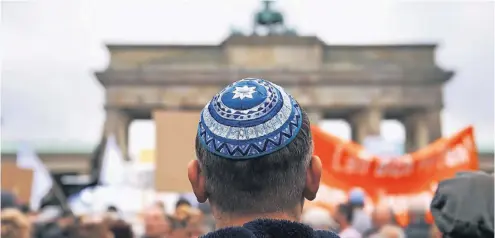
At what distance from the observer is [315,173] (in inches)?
54.1

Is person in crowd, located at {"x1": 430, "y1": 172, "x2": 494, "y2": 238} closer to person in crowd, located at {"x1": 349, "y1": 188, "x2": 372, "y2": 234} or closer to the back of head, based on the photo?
the back of head

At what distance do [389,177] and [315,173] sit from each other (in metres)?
5.93

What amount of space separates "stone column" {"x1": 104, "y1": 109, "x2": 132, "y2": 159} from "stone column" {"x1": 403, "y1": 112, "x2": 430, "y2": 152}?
14.5 m

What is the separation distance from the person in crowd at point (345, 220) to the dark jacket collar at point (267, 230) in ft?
14.3

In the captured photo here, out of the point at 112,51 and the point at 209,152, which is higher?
the point at 209,152

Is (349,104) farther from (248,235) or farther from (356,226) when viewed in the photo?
(248,235)

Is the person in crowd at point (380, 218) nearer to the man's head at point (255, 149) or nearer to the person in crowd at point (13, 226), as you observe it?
the person in crowd at point (13, 226)

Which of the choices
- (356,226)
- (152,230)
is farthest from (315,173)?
(356,226)

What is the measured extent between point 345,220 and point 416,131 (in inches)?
1190

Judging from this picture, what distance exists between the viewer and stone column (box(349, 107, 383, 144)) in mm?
34250

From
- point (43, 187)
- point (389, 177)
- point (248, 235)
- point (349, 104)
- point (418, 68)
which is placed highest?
point (248, 235)

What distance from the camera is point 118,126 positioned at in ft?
110

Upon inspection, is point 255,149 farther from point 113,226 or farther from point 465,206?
point 113,226

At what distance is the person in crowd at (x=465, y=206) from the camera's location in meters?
2.20
